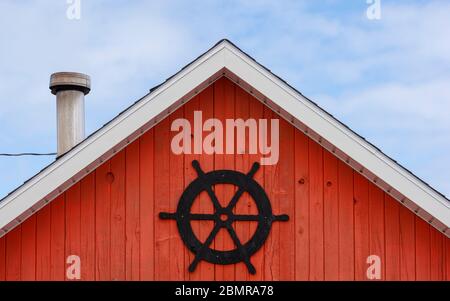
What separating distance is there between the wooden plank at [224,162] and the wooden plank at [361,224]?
1521 millimetres

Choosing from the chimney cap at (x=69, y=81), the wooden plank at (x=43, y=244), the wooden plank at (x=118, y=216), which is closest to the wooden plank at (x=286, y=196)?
the wooden plank at (x=118, y=216)

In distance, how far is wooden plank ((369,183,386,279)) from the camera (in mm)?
11859

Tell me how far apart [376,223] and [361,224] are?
7.3 inches

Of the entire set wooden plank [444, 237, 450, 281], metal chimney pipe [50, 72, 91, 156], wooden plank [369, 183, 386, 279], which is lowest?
wooden plank [444, 237, 450, 281]

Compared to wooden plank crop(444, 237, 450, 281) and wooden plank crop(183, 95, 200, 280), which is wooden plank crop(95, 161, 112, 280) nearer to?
wooden plank crop(183, 95, 200, 280)

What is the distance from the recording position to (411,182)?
37.2 feet

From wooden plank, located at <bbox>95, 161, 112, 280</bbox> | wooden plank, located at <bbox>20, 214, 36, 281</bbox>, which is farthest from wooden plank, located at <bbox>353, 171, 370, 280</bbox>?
wooden plank, located at <bbox>20, 214, 36, 281</bbox>

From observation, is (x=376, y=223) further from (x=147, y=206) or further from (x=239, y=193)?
(x=147, y=206)

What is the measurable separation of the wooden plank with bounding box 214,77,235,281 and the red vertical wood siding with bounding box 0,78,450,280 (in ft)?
0.04

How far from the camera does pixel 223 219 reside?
462 inches

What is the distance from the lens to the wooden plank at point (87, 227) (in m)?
11.8

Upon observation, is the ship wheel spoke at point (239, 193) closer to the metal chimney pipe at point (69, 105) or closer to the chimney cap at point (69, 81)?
the metal chimney pipe at point (69, 105)

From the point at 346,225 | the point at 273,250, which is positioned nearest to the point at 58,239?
the point at 273,250
